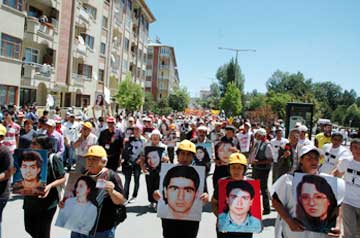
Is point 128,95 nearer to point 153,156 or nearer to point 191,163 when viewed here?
point 153,156

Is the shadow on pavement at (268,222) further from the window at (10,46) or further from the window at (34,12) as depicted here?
the window at (34,12)

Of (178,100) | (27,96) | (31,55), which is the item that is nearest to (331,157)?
(27,96)

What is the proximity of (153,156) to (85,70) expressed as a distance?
105 feet

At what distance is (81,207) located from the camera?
393cm

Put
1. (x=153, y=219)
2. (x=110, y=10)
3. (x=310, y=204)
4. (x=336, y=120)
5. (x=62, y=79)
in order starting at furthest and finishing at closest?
(x=336, y=120) < (x=110, y=10) < (x=62, y=79) < (x=153, y=219) < (x=310, y=204)

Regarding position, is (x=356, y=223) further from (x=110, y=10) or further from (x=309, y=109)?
(x=110, y=10)

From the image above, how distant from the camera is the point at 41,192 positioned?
4.60 metres

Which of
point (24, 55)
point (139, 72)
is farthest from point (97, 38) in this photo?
point (139, 72)

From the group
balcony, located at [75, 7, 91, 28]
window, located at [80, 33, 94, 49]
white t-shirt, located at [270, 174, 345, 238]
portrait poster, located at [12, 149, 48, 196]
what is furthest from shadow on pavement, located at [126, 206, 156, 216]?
window, located at [80, 33, 94, 49]

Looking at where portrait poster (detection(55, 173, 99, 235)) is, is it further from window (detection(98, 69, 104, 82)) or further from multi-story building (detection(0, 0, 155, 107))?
window (detection(98, 69, 104, 82))

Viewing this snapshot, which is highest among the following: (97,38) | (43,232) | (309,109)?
(97,38)

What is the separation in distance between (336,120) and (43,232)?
10994 cm

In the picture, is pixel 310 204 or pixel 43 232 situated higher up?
Result: pixel 310 204

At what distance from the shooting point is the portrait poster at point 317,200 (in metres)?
3.71
